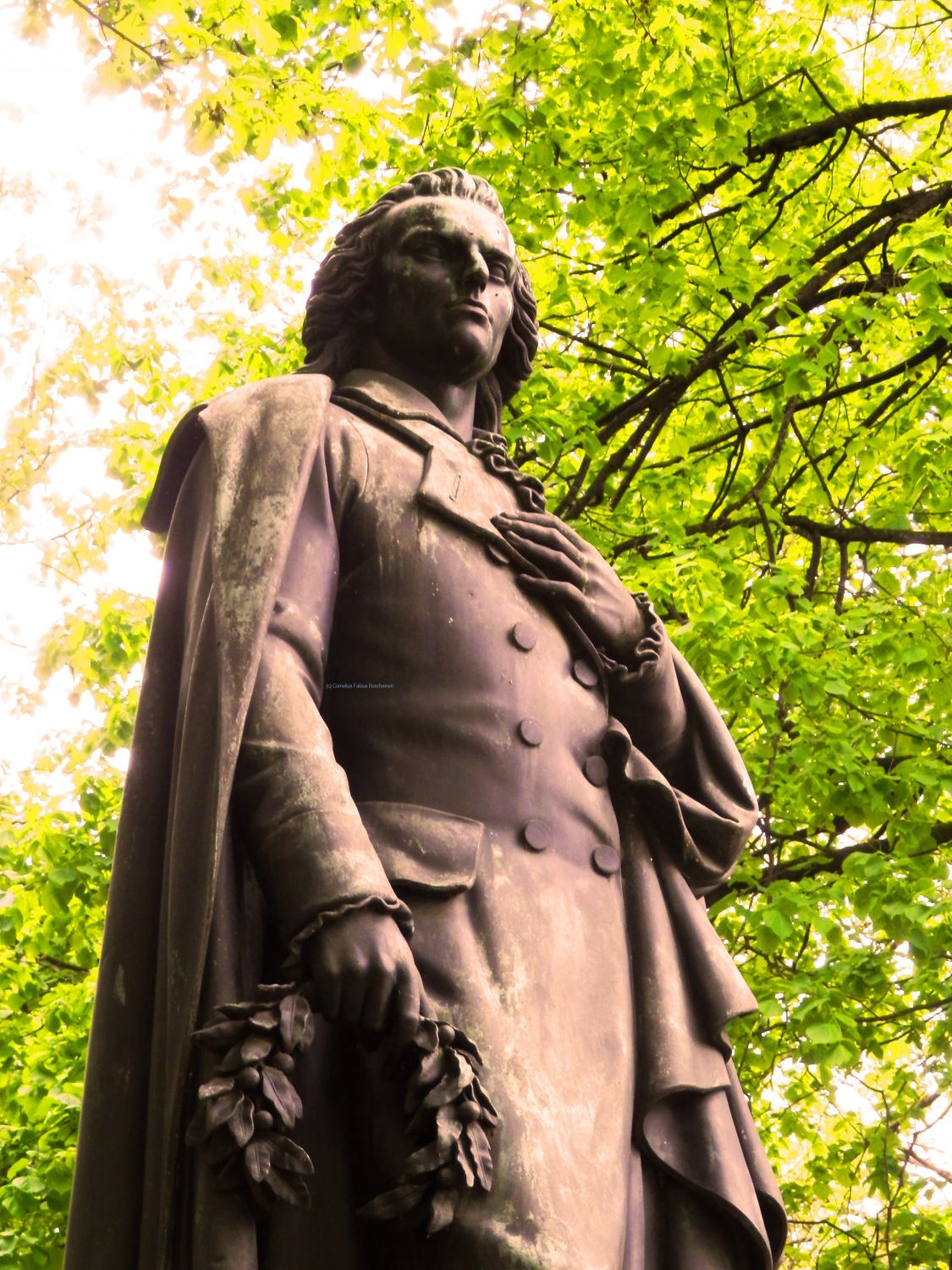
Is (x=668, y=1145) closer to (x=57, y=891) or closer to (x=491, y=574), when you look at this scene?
(x=491, y=574)

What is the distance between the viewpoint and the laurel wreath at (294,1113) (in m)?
2.67

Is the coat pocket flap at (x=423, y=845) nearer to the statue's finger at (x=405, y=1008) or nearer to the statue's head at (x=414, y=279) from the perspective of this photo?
the statue's finger at (x=405, y=1008)

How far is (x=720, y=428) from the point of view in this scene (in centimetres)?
1089

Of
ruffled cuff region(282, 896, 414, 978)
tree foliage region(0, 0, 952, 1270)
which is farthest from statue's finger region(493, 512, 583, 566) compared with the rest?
tree foliage region(0, 0, 952, 1270)

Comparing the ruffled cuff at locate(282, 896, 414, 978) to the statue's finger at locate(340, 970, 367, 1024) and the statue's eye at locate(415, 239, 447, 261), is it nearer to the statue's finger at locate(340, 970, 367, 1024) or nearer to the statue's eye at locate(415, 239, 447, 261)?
the statue's finger at locate(340, 970, 367, 1024)

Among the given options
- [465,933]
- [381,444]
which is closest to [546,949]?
[465,933]

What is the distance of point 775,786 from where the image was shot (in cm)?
909

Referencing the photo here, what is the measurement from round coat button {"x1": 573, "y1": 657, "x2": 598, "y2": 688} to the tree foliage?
185 inches

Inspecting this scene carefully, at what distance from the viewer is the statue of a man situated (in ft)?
9.31

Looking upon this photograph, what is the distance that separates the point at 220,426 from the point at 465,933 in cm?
101

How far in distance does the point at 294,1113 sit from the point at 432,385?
1656 mm

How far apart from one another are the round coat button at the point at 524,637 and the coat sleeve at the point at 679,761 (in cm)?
23

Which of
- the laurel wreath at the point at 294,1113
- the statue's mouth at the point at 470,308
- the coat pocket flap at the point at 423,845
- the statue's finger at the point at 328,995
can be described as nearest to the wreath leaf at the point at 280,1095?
the laurel wreath at the point at 294,1113

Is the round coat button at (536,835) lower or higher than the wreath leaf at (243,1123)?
higher
